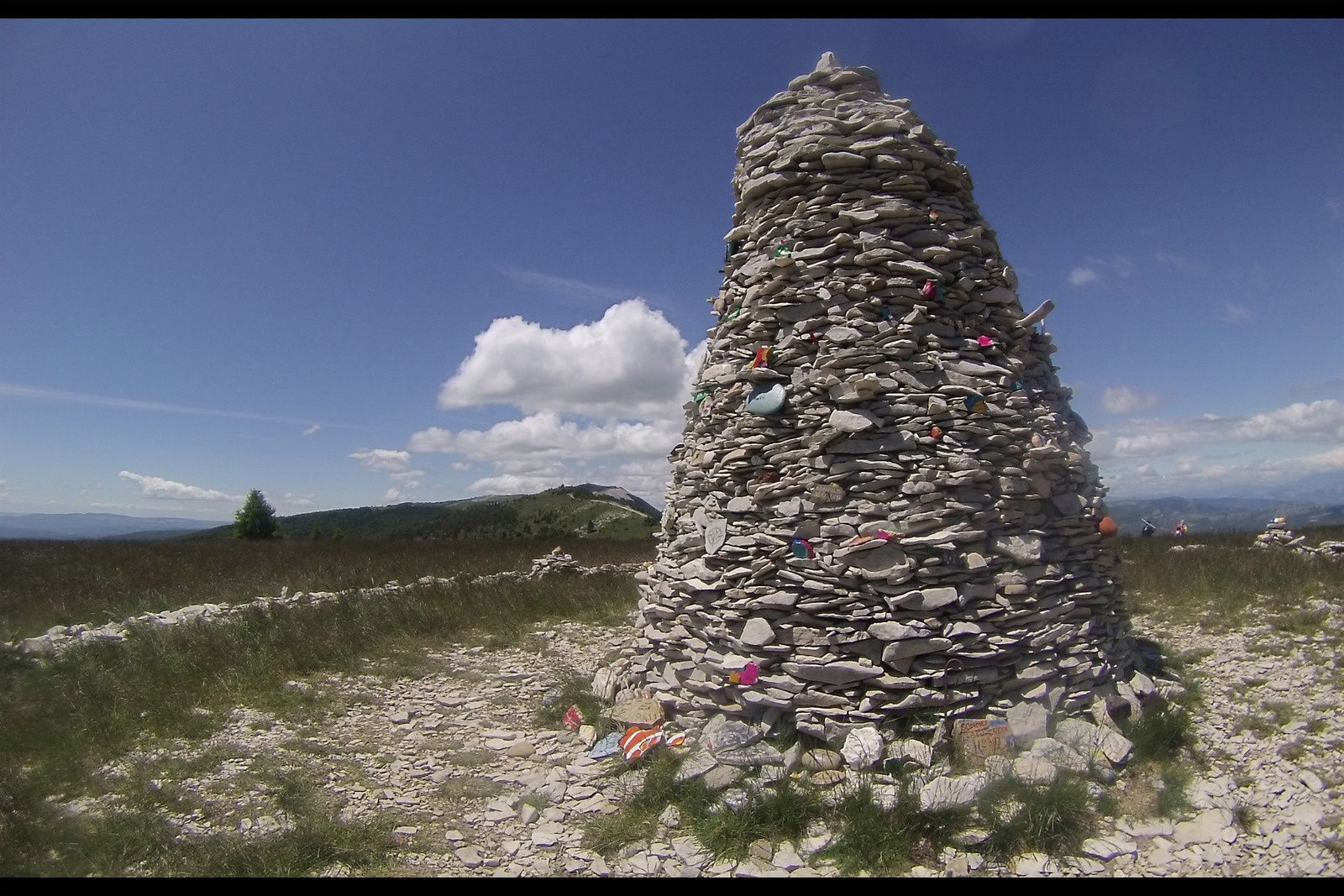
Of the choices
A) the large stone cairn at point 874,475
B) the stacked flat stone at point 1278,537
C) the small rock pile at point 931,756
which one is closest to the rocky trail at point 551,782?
the small rock pile at point 931,756

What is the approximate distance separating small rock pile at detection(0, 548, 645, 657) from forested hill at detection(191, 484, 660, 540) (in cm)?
2861

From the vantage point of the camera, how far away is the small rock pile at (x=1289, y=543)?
15547 millimetres

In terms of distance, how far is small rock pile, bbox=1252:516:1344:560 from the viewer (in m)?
15.5

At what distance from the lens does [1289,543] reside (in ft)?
57.7

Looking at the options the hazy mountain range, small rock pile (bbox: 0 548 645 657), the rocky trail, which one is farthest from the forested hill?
the rocky trail

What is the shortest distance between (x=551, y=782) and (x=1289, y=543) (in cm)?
2103

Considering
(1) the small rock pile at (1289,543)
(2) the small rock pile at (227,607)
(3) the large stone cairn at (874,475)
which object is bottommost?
(1) the small rock pile at (1289,543)

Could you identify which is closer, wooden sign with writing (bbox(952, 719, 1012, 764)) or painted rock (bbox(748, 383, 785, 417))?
wooden sign with writing (bbox(952, 719, 1012, 764))

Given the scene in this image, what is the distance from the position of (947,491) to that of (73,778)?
26.8 feet

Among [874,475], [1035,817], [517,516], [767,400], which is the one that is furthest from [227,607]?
[517,516]

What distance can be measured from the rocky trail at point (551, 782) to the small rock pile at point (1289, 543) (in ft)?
31.7

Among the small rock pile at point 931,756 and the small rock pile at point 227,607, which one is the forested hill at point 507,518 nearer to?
the small rock pile at point 227,607

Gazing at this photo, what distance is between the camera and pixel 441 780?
6.03 m

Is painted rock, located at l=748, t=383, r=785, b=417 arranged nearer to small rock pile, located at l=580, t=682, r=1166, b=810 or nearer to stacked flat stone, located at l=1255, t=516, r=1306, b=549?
small rock pile, located at l=580, t=682, r=1166, b=810
